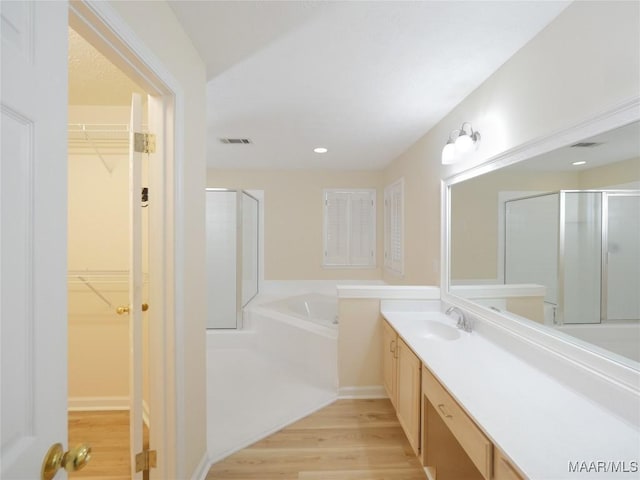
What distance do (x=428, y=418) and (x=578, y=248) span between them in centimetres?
114

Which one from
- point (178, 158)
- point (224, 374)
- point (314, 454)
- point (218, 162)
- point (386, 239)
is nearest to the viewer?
point (178, 158)

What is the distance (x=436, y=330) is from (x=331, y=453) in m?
1.11

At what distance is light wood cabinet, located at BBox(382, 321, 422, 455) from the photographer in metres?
1.81

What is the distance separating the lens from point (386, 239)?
446 centimetres

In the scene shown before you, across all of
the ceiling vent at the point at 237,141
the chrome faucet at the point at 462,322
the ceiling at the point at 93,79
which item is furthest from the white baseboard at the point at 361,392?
the ceiling at the point at 93,79

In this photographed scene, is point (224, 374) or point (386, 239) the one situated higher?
point (386, 239)

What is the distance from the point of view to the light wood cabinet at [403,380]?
181cm

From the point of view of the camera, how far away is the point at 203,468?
1.80m

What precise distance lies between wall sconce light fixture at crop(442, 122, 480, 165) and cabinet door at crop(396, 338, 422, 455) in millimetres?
1317

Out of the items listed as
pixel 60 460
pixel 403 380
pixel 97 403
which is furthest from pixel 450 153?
pixel 97 403

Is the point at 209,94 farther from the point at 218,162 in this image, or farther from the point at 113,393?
the point at 113,393

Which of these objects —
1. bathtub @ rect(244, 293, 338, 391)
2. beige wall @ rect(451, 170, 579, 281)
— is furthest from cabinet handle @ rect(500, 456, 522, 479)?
bathtub @ rect(244, 293, 338, 391)

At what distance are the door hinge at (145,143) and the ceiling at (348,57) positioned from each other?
0.56 m

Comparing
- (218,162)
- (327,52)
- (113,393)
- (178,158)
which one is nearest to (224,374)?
(113,393)
